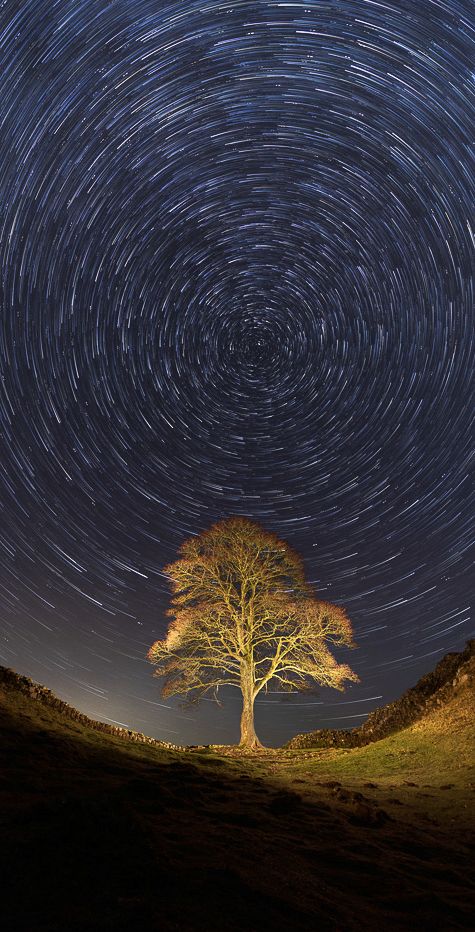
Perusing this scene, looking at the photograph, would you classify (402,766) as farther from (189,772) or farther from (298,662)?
(298,662)

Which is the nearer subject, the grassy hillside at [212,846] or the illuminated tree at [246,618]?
the grassy hillside at [212,846]

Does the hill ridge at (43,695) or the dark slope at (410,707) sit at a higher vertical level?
the dark slope at (410,707)

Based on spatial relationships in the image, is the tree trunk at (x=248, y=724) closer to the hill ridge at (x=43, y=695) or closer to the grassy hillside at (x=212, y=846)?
the hill ridge at (x=43, y=695)

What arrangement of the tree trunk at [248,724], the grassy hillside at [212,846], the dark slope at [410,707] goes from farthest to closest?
the tree trunk at [248,724] → the dark slope at [410,707] → the grassy hillside at [212,846]

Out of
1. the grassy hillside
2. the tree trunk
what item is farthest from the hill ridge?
the tree trunk

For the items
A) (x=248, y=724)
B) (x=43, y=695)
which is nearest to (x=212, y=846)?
(x=43, y=695)

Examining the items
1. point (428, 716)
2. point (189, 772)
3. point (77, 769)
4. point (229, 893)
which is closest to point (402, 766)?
point (428, 716)

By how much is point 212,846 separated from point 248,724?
1584 centimetres

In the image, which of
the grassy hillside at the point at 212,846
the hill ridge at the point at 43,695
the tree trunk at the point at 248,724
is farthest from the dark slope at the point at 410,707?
the hill ridge at the point at 43,695

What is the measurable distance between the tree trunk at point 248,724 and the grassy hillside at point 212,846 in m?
9.31

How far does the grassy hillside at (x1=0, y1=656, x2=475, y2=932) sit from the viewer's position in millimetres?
2943

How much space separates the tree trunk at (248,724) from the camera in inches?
722

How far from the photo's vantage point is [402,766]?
11.4 m

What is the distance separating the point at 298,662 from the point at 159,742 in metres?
6.32
